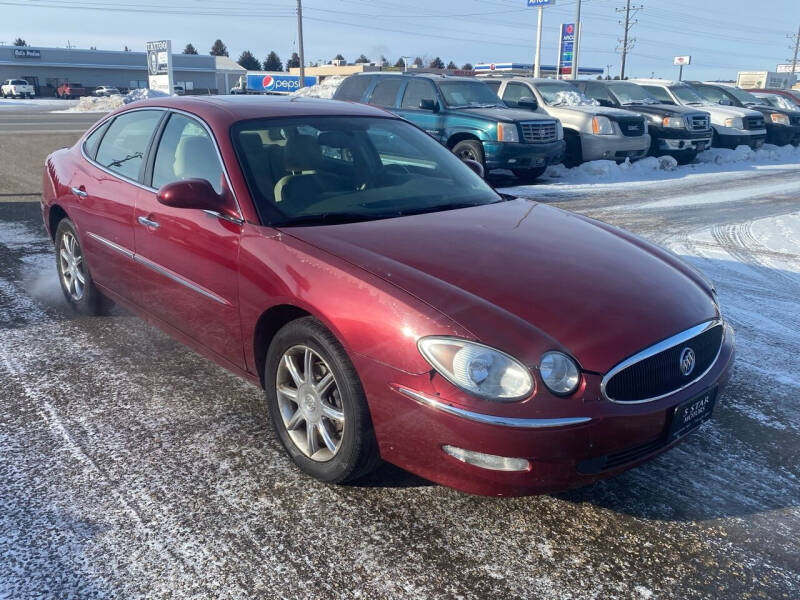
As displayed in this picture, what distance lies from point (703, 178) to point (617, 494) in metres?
12.5

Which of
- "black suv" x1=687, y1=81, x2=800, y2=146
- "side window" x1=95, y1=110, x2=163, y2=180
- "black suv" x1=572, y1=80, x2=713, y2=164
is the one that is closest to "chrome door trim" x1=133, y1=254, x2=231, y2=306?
"side window" x1=95, y1=110, x2=163, y2=180

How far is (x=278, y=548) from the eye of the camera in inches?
105

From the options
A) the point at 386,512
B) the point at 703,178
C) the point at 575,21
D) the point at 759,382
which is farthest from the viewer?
the point at 575,21

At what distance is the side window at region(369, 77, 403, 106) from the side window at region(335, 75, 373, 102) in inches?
7.5

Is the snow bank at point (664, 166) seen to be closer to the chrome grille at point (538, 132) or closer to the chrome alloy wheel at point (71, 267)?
the chrome grille at point (538, 132)

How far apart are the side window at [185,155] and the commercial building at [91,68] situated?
249ft

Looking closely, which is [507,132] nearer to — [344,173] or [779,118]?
[344,173]

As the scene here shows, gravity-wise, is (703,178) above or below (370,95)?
below

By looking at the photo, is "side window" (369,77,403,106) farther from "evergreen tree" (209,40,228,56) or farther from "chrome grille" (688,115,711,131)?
"evergreen tree" (209,40,228,56)

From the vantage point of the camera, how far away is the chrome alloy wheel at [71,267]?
5.14 meters

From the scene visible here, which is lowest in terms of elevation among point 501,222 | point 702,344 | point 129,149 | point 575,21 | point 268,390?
point 268,390

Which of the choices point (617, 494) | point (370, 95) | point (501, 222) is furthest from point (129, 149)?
point (370, 95)

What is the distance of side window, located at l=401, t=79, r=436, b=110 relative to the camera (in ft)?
40.8

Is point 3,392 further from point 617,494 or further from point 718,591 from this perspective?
point 718,591
